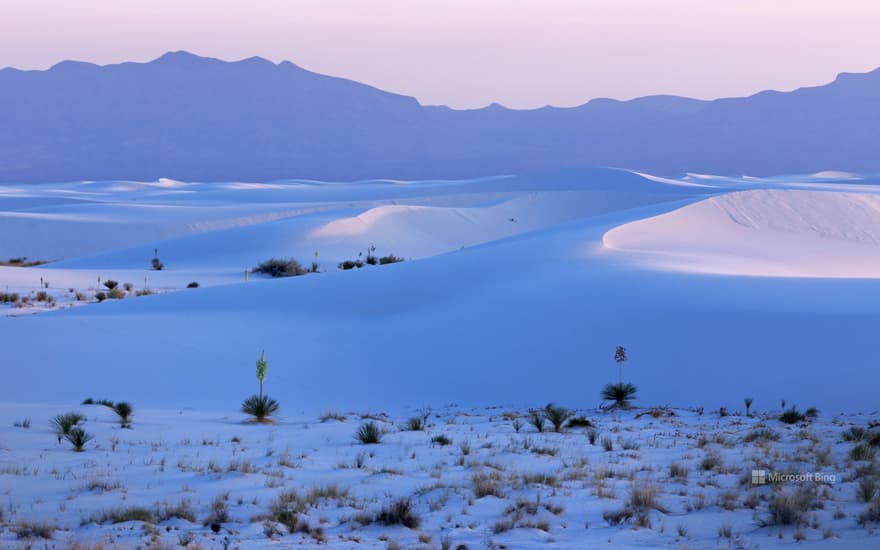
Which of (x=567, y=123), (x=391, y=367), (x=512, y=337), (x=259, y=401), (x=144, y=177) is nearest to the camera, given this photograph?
(x=259, y=401)

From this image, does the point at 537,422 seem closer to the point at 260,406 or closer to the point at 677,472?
the point at 677,472

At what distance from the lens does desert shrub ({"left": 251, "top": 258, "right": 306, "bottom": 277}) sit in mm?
31922

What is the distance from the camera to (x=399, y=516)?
7004 millimetres

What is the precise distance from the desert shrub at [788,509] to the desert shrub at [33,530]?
4.45 meters

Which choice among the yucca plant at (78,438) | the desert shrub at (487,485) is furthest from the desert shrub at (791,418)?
the yucca plant at (78,438)

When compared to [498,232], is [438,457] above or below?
below

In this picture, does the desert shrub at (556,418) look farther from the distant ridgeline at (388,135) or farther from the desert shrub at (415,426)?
the distant ridgeline at (388,135)

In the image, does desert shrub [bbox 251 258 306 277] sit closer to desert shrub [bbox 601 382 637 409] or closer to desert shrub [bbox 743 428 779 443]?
desert shrub [bbox 601 382 637 409]

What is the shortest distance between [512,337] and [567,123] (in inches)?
7041

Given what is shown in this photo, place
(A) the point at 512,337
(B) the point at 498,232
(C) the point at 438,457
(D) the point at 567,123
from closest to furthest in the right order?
(C) the point at 438,457, (A) the point at 512,337, (B) the point at 498,232, (D) the point at 567,123

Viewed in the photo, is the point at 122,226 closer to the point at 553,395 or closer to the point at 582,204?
the point at 582,204

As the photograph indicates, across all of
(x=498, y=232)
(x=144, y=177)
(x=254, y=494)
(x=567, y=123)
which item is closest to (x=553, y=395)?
(x=254, y=494)

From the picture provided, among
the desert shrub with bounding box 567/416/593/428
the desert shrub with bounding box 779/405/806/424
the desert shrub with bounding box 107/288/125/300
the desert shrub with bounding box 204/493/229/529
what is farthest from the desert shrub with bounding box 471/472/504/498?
the desert shrub with bounding box 107/288/125/300

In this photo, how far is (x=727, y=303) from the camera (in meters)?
16.9
